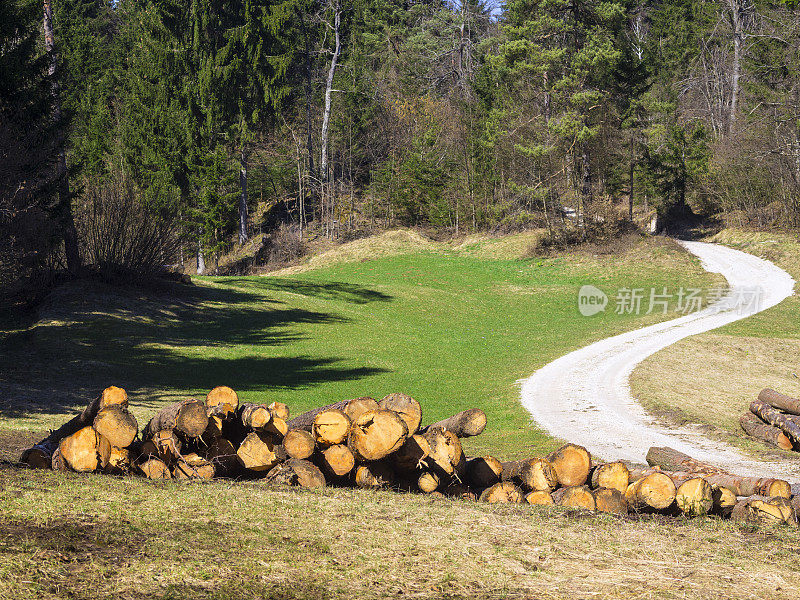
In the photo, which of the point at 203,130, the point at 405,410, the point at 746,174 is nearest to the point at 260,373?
the point at 405,410

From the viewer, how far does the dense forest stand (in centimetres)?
4238

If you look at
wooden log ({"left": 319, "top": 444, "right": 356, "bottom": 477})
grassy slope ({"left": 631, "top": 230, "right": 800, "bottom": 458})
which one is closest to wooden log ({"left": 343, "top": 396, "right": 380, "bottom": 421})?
wooden log ({"left": 319, "top": 444, "right": 356, "bottom": 477})

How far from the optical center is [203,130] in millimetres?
46688

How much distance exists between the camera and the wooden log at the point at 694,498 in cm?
623

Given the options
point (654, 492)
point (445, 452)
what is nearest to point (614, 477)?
point (654, 492)

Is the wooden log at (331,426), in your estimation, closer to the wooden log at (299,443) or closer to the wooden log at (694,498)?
the wooden log at (299,443)

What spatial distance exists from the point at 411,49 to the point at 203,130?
24504 millimetres

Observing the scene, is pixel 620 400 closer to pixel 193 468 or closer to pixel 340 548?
pixel 193 468

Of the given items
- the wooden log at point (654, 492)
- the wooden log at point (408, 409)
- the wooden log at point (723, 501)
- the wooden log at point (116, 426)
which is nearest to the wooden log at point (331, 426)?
the wooden log at point (408, 409)

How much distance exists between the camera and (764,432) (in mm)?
11898

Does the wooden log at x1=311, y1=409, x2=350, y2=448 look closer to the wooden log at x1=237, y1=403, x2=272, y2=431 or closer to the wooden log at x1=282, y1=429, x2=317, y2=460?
the wooden log at x1=282, y1=429, x2=317, y2=460

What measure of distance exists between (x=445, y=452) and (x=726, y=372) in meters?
13.5

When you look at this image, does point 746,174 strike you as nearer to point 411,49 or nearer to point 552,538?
point 411,49

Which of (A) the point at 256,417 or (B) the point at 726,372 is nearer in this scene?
(A) the point at 256,417
